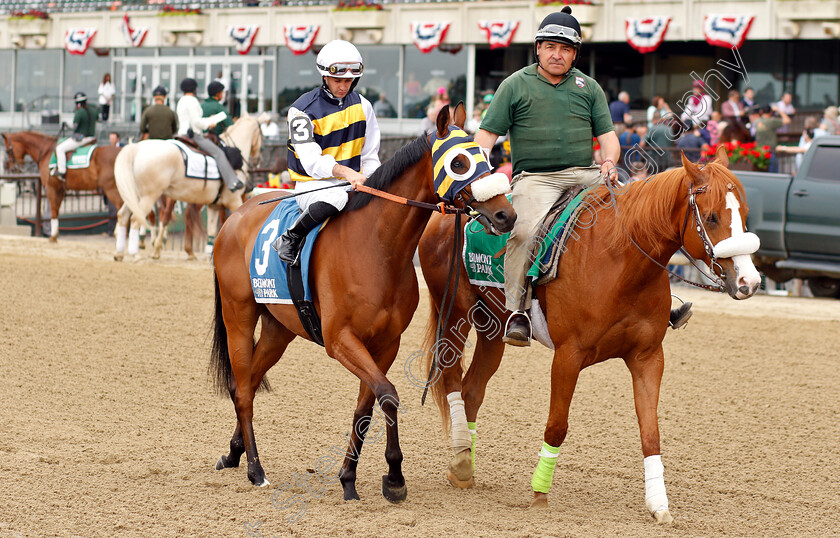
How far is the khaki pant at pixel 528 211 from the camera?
Result: 17.3ft

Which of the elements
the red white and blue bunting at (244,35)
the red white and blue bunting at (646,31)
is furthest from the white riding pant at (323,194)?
the red white and blue bunting at (244,35)

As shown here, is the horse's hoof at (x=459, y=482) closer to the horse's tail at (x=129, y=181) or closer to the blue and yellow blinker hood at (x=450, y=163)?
the blue and yellow blinker hood at (x=450, y=163)

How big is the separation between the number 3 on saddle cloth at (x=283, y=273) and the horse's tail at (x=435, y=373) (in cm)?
75

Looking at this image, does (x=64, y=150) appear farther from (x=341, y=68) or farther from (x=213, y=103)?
(x=341, y=68)

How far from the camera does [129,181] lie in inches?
575

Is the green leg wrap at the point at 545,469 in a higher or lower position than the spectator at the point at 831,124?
lower

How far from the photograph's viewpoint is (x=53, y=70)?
36.5 meters

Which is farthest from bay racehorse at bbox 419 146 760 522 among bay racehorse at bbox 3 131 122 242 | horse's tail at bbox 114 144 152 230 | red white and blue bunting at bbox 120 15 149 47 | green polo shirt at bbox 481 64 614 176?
red white and blue bunting at bbox 120 15 149 47

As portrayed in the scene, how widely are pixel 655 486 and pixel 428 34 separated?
81.1 ft

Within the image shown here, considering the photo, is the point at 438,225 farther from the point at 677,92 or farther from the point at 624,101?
the point at 677,92

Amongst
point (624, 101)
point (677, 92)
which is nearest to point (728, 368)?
point (624, 101)

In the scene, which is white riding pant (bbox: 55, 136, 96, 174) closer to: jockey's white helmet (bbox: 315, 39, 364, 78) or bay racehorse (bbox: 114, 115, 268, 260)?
bay racehorse (bbox: 114, 115, 268, 260)

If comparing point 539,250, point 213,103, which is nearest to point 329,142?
point 539,250

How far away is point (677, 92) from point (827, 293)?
1439 centimetres
